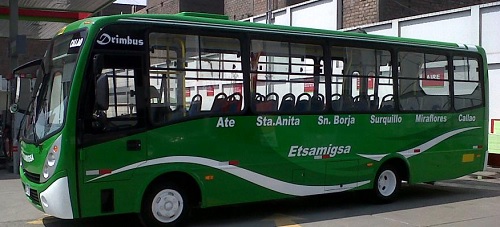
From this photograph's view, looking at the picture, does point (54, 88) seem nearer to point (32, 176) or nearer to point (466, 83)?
point (32, 176)

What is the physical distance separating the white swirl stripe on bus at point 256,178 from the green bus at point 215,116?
0.02 meters

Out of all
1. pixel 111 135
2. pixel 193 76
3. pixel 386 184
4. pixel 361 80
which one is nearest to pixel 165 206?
pixel 111 135

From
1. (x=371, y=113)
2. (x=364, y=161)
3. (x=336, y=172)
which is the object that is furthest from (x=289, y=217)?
(x=371, y=113)

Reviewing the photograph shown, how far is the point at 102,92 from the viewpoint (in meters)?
7.33

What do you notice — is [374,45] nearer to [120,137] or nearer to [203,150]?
[203,150]

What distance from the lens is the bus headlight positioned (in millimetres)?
7238

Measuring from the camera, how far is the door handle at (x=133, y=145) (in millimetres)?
7633

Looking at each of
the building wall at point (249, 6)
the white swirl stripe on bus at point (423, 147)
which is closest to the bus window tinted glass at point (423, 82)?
the white swirl stripe on bus at point (423, 147)

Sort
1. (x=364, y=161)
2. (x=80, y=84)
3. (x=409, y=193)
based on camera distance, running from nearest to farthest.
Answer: (x=80, y=84), (x=364, y=161), (x=409, y=193)

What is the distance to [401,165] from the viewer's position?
10.9m

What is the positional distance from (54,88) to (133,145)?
128 cm

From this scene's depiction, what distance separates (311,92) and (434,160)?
11.1ft

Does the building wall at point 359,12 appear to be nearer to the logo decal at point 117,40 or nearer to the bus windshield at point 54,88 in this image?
the logo decal at point 117,40

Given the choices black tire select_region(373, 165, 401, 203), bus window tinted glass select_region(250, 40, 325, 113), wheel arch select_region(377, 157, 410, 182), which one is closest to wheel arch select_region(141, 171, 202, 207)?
bus window tinted glass select_region(250, 40, 325, 113)
